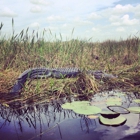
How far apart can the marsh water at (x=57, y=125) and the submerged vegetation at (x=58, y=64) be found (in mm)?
730

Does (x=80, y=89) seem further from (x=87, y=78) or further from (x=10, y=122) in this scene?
(x=10, y=122)

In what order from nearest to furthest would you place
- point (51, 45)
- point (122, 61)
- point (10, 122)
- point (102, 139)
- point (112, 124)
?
point (102, 139)
point (112, 124)
point (10, 122)
point (51, 45)
point (122, 61)

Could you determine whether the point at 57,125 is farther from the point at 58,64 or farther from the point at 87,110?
the point at 58,64

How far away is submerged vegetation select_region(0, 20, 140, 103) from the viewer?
12.7ft

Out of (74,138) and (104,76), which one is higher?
(104,76)

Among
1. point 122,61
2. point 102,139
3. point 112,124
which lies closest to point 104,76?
point 112,124

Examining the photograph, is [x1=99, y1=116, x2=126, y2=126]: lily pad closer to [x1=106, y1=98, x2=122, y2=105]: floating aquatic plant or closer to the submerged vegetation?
[x1=106, y1=98, x2=122, y2=105]: floating aquatic plant

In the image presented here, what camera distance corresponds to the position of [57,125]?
230 centimetres

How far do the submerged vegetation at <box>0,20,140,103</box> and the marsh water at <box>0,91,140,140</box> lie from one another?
730 mm

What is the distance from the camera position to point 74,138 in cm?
196

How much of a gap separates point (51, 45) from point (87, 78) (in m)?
2.63

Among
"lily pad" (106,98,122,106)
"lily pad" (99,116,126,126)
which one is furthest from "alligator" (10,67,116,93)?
"lily pad" (99,116,126,126)

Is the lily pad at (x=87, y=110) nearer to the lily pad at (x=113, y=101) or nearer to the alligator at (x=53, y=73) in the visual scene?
the lily pad at (x=113, y=101)

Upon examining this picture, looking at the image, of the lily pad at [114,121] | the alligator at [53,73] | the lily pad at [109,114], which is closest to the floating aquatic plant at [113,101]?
the lily pad at [109,114]
